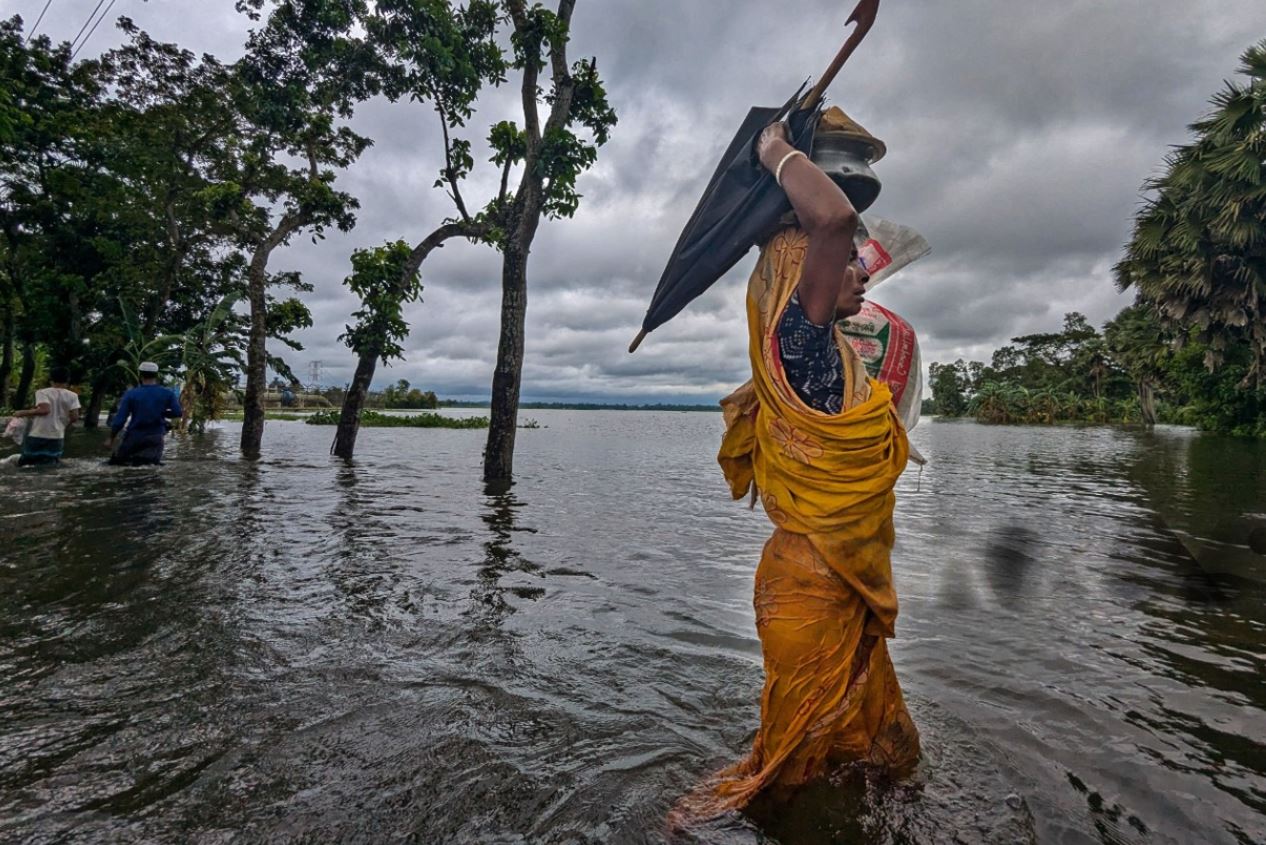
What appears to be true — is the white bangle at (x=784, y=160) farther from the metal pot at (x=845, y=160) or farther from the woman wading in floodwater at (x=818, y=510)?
the metal pot at (x=845, y=160)

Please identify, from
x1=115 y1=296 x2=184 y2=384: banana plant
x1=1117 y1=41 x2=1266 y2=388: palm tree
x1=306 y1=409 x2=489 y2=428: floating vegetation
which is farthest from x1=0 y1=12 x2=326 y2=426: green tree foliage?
x1=1117 y1=41 x2=1266 y2=388: palm tree

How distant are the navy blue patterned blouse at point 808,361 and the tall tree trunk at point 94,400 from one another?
999 inches

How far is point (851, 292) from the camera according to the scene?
6.47 feet

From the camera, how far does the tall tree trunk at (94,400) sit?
1975 cm

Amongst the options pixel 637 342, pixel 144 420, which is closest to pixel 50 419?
pixel 144 420

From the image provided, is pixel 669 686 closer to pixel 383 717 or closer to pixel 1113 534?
pixel 383 717

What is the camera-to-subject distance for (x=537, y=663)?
333 cm

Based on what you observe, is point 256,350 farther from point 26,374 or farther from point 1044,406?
point 1044,406

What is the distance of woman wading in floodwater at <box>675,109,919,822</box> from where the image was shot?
1808mm

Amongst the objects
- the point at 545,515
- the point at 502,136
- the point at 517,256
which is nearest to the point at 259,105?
the point at 502,136

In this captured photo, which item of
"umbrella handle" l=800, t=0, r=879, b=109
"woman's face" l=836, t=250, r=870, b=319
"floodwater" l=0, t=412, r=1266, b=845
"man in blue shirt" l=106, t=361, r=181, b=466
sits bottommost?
"floodwater" l=0, t=412, r=1266, b=845

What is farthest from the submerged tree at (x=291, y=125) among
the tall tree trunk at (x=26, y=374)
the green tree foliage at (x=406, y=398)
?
the green tree foliage at (x=406, y=398)

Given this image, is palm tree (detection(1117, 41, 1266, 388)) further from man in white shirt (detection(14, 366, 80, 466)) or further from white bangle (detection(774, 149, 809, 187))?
man in white shirt (detection(14, 366, 80, 466))

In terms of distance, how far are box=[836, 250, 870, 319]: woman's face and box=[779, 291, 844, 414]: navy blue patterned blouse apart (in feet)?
0.29
